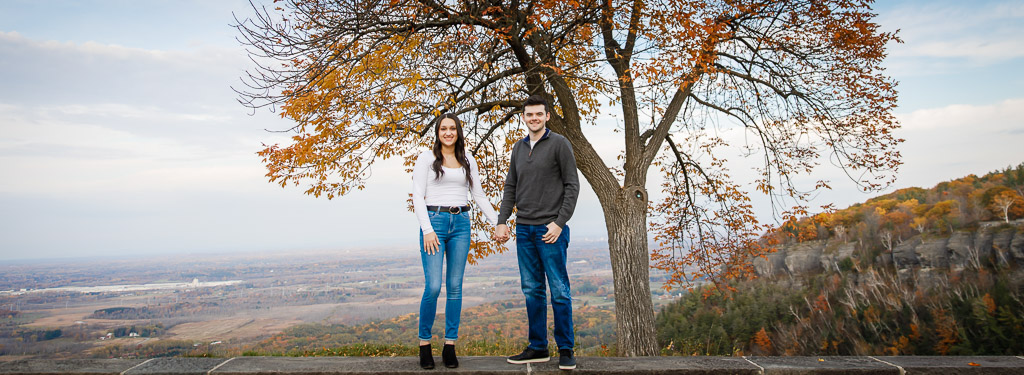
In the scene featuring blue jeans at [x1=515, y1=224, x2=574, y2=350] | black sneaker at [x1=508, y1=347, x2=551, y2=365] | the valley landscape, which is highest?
blue jeans at [x1=515, y1=224, x2=574, y2=350]

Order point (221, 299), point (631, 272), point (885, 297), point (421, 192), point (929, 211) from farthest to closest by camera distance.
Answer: point (221, 299)
point (929, 211)
point (885, 297)
point (631, 272)
point (421, 192)

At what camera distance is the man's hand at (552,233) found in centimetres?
307

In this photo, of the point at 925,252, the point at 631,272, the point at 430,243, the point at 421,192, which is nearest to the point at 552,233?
the point at 430,243

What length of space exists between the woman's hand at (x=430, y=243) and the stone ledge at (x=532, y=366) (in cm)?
85

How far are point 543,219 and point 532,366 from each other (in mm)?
1076

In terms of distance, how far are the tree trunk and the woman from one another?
347cm

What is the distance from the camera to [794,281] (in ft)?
55.1

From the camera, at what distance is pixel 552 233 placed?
3072 millimetres

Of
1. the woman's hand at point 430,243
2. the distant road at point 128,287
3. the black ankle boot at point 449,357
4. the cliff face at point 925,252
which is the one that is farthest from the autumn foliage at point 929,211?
the distant road at point 128,287

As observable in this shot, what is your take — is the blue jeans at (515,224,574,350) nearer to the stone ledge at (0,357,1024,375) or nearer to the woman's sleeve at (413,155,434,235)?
the stone ledge at (0,357,1024,375)

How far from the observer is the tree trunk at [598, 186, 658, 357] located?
244 inches

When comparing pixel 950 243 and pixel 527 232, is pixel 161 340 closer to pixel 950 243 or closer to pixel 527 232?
pixel 527 232

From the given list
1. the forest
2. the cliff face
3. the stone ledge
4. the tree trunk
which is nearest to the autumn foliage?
the forest

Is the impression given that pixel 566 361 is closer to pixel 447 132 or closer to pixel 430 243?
pixel 430 243
